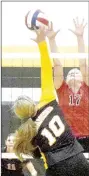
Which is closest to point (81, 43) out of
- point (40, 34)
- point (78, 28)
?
Answer: point (78, 28)

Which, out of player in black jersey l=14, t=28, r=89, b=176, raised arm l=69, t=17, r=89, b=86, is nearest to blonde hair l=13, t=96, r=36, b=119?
player in black jersey l=14, t=28, r=89, b=176

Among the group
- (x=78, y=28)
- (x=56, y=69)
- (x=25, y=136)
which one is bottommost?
(x=25, y=136)

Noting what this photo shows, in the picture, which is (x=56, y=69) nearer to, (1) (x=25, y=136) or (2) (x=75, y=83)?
(2) (x=75, y=83)

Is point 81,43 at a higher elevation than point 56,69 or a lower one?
higher

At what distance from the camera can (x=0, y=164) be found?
4.15 metres

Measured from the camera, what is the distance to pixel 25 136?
315 cm

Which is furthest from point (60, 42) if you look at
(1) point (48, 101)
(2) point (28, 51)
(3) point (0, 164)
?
(1) point (48, 101)

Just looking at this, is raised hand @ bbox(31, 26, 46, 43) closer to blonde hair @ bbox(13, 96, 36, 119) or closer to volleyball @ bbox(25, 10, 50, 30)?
volleyball @ bbox(25, 10, 50, 30)

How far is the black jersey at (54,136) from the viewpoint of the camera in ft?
10.3

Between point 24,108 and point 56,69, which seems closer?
point 24,108

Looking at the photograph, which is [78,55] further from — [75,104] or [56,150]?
[56,150]

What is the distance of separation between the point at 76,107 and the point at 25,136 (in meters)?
1.22

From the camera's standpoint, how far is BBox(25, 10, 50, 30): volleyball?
396cm

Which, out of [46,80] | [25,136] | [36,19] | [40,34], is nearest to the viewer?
[25,136]
